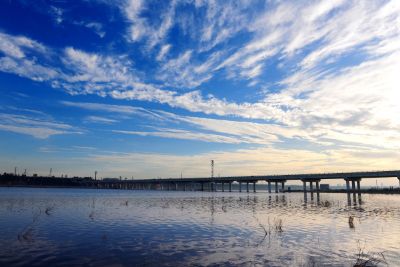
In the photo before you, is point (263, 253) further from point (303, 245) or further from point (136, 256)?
point (136, 256)

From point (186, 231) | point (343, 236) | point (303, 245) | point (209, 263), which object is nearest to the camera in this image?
point (209, 263)

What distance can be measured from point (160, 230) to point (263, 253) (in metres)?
12.2

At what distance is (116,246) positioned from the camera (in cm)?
2294

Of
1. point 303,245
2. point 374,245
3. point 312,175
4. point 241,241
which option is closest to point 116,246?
point 241,241

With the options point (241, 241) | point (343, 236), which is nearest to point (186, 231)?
point (241, 241)

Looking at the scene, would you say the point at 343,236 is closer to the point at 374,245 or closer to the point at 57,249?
the point at 374,245

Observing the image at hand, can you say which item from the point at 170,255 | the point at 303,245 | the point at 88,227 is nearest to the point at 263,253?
the point at 303,245

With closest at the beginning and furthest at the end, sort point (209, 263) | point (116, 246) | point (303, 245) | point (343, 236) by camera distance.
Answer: point (209, 263) < point (116, 246) < point (303, 245) < point (343, 236)

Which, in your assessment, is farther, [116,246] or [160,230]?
[160,230]

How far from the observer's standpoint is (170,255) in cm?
2050

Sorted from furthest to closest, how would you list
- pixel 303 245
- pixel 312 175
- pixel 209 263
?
1. pixel 312 175
2. pixel 303 245
3. pixel 209 263

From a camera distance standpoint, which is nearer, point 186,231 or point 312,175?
point 186,231

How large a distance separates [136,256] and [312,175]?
154 metres

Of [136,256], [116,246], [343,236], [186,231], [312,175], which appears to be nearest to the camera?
[136,256]
